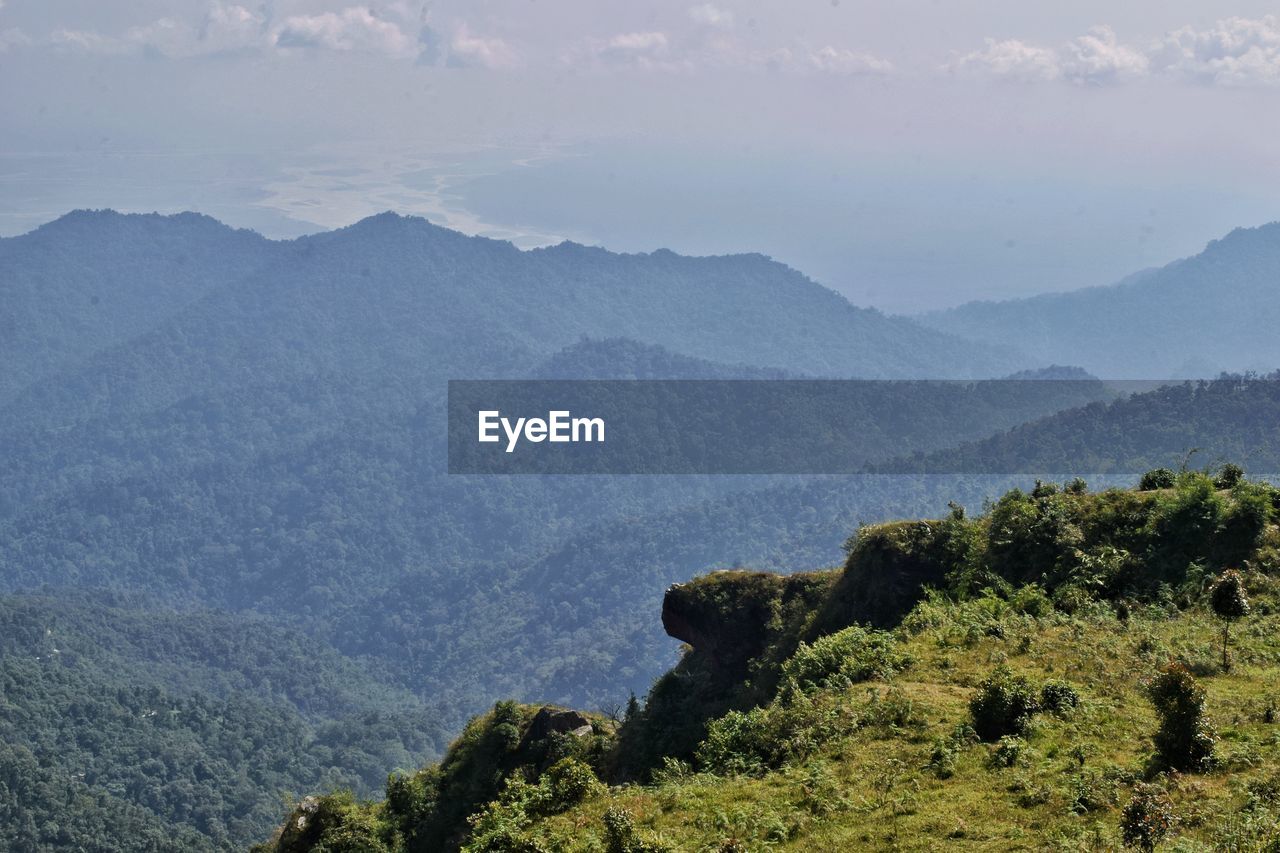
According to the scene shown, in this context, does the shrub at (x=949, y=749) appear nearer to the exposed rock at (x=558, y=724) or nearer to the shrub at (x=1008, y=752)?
the shrub at (x=1008, y=752)

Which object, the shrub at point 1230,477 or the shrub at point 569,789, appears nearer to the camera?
the shrub at point 569,789

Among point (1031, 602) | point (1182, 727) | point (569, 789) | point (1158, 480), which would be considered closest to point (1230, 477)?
point (1158, 480)

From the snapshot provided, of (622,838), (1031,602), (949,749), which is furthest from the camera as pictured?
(1031,602)

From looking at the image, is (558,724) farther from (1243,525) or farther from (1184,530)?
(1243,525)

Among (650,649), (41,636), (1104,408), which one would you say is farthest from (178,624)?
(1104,408)

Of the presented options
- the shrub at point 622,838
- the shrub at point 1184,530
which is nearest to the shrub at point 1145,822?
the shrub at point 622,838

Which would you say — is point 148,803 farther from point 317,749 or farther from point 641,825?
point 641,825
